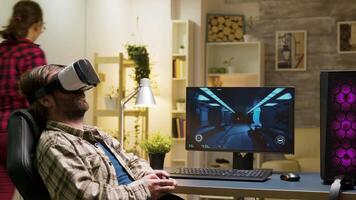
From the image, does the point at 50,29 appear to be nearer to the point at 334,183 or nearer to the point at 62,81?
the point at 62,81

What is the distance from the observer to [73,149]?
194 centimetres

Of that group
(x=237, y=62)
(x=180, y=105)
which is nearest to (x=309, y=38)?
(x=237, y=62)

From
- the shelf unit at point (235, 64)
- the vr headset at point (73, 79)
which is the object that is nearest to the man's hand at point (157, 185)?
the vr headset at point (73, 79)

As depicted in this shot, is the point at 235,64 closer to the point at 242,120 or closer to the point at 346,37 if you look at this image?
the point at 346,37

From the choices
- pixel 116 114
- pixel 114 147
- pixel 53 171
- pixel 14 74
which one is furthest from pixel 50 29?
pixel 53 171

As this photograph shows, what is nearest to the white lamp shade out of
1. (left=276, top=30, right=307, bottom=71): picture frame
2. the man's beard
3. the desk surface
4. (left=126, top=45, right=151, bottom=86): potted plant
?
the desk surface

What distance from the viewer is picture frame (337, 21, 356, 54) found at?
614cm

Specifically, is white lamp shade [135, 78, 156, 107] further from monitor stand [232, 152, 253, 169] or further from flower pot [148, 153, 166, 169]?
monitor stand [232, 152, 253, 169]

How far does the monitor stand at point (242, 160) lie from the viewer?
266 centimetres

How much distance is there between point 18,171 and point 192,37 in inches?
182

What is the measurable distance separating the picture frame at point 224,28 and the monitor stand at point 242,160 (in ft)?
12.7

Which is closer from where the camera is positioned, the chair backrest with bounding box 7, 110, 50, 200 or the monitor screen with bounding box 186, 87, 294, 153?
the chair backrest with bounding box 7, 110, 50, 200

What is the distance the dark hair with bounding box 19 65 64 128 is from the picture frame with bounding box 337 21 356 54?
4742mm

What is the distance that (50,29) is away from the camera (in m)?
4.56
